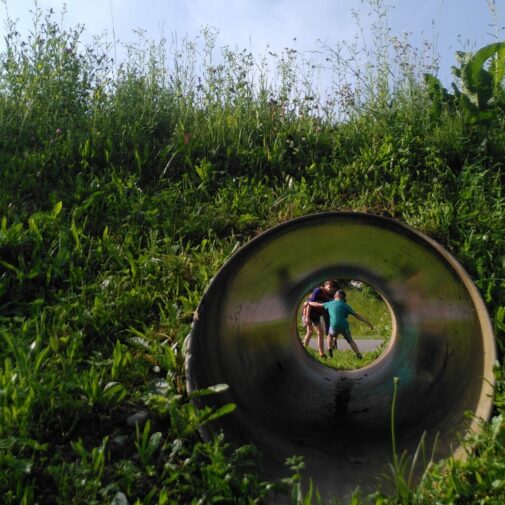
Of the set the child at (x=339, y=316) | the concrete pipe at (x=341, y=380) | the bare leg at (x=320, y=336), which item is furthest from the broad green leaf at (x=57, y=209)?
the bare leg at (x=320, y=336)

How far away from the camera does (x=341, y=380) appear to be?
3.76m

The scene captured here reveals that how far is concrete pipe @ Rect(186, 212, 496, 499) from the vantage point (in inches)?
112

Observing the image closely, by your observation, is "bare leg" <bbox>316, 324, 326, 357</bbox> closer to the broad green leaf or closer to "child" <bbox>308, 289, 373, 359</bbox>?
"child" <bbox>308, 289, 373, 359</bbox>

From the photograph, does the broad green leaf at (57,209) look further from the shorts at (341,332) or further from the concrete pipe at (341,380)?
the shorts at (341,332)

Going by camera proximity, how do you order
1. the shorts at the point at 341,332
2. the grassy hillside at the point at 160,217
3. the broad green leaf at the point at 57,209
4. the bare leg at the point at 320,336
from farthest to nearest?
1. the bare leg at the point at 320,336
2. the shorts at the point at 341,332
3. the broad green leaf at the point at 57,209
4. the grassy hillside at the point at 160,217

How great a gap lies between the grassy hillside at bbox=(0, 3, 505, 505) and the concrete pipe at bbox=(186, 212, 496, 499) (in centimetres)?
21

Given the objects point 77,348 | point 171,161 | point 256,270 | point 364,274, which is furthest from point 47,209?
point 364,274

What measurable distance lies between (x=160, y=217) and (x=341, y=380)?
5.40 ft

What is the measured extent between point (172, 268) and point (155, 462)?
1.41 metres

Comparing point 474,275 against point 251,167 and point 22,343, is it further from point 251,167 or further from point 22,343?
point 22,343

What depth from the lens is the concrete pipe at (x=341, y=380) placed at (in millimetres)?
2852

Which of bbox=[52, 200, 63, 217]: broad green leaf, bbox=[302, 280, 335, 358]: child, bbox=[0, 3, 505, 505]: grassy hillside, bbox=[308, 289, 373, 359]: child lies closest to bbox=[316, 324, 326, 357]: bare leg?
bbox=[302, 280, 335, 358]: child

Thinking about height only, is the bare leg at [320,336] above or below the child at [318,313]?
below

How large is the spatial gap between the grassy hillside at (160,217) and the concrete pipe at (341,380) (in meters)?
0.21
